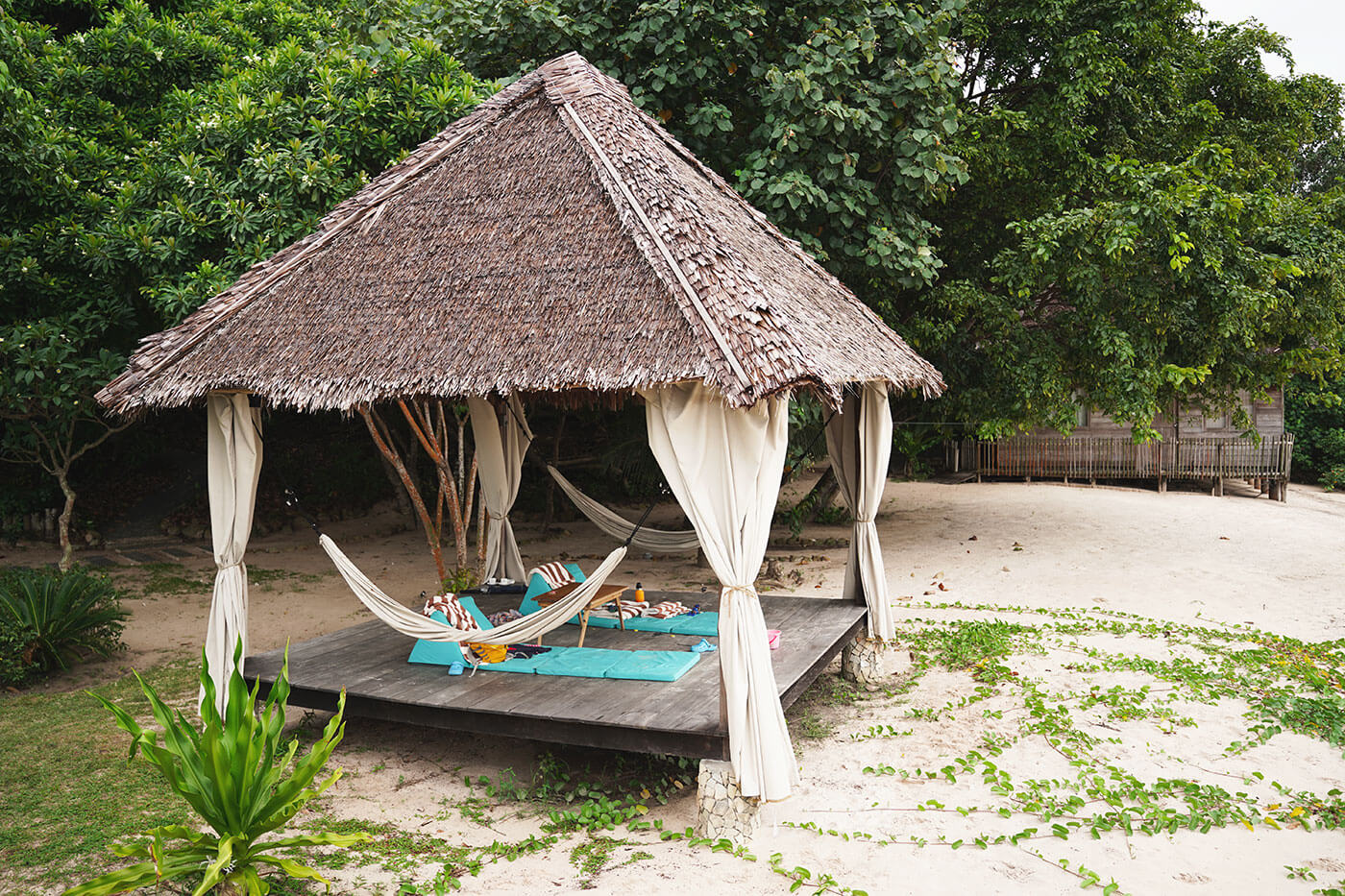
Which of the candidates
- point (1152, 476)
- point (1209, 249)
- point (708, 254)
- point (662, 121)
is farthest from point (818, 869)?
point (1152, 476)

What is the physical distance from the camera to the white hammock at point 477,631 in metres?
4.30

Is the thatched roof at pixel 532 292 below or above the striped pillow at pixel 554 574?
above

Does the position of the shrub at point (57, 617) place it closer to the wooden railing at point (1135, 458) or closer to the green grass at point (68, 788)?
the green grass at point (68, 788)

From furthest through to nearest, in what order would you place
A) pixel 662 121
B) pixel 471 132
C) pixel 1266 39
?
pixel 1266 39, pixel 662 121, pixel 471 132

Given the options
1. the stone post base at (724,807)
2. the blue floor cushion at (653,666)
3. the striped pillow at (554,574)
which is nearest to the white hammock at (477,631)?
the blue floor cushion at (653,666)

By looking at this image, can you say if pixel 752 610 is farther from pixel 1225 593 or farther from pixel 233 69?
pixel 233 69

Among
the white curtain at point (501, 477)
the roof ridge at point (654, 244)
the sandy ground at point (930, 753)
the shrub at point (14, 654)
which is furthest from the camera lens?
Result: the white curtain at point (501, 477)

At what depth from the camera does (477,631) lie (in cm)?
446

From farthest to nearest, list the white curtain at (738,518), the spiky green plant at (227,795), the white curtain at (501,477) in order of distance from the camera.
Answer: the white curtain at (501,477)
the white curtain at (738,518)
the spiky green plant at (227,795)

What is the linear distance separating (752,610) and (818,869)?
3.27 ft

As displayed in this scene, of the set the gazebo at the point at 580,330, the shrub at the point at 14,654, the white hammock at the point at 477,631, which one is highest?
the gazebo at the point at 580,330

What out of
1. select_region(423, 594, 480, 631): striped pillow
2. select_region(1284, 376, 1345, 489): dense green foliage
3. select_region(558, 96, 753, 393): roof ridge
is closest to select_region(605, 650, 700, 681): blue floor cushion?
select_region(423, 594, 480, 631): striped pillow

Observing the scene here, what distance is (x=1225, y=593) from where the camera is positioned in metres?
8.01

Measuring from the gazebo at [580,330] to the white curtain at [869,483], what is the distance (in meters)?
0.01
